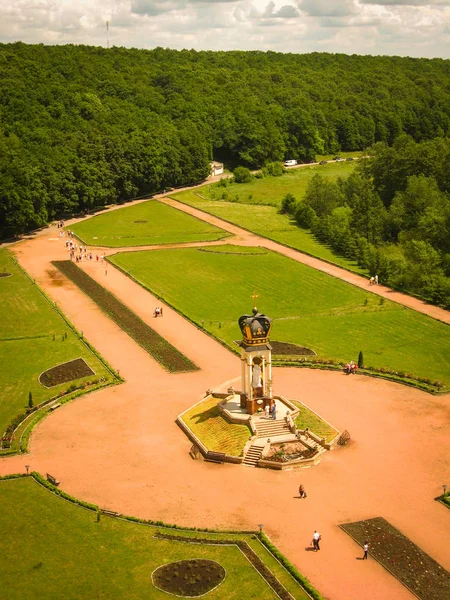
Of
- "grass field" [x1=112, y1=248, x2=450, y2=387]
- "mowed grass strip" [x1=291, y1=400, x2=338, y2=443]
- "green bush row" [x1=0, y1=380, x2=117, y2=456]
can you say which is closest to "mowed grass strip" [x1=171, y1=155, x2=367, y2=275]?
"grass field" [x1=112, y1=248, x2=450, y2=387]

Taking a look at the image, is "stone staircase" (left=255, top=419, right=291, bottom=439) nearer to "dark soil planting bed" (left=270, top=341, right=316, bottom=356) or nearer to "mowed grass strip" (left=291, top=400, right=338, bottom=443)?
"mowed grass strip" (left=291, top=400, right=338, bottom=443)

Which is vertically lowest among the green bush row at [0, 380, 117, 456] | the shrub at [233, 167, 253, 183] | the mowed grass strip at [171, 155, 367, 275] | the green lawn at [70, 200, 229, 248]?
the green bush row at [0, 380, 117, 456]

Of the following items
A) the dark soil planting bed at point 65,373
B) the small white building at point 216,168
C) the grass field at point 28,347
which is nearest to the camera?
the grass field at point 28,347

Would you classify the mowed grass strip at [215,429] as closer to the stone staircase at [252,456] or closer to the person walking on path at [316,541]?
the stone staircase at [252,456]

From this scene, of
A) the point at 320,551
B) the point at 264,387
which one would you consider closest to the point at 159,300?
the point at 264,387

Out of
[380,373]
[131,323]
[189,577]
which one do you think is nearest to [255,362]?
[380,373]

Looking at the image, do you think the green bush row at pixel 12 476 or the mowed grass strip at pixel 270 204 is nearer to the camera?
the green bush row at pixel 12 476

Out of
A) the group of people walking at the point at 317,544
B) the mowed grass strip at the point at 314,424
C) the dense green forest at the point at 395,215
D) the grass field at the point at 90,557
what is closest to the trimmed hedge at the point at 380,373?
the mowed grass strip at the point at 314,424
